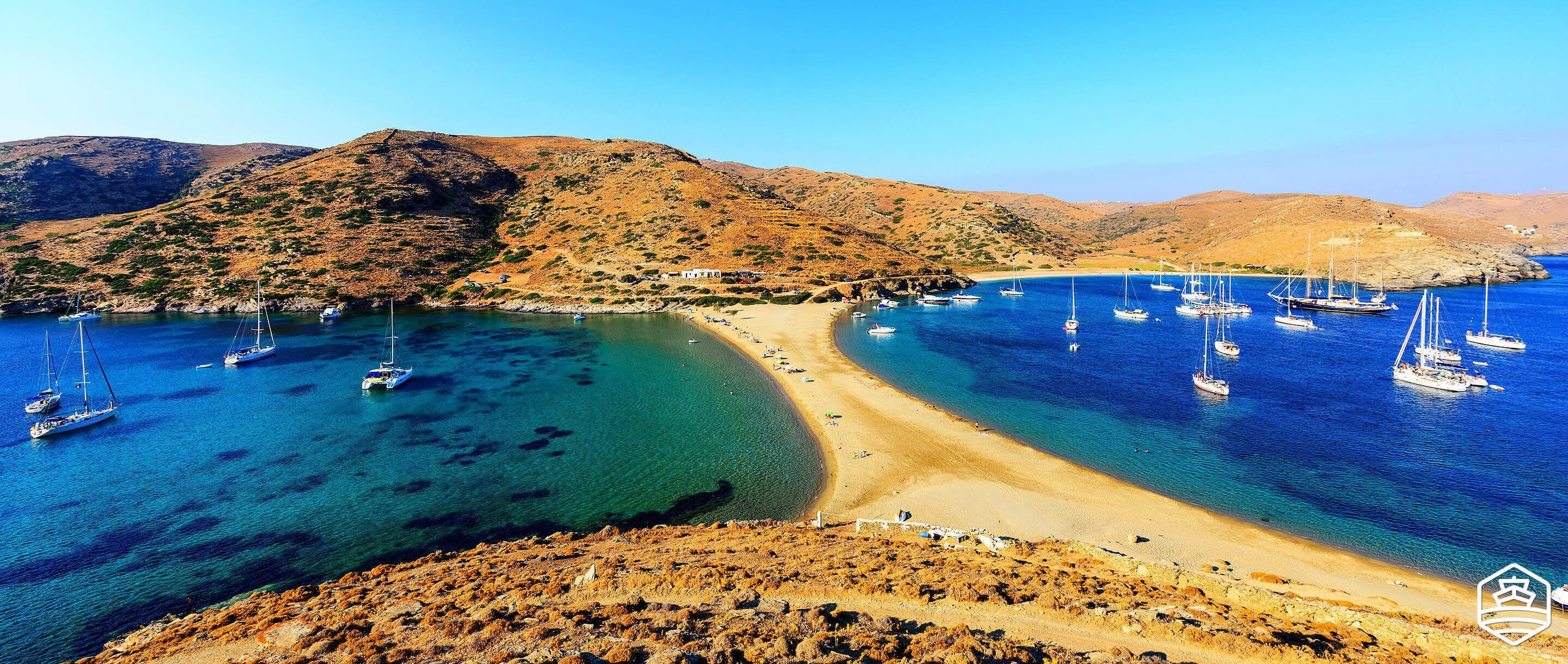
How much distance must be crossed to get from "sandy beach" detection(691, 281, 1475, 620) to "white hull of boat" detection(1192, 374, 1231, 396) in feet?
73.2

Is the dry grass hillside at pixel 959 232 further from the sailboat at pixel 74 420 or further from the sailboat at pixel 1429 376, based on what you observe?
the sailboat at pixel 74 420

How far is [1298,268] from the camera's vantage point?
433ft

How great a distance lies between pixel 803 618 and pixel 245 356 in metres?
73.6

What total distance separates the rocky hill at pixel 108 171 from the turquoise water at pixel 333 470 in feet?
391

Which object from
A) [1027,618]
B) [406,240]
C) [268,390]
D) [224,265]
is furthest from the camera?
[406,240]

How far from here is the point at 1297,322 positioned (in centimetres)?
7681

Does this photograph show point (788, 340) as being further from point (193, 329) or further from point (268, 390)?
point (193, 329)

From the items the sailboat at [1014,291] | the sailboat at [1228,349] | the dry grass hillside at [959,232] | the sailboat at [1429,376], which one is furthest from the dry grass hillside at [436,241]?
the sailboat at [1429,376]

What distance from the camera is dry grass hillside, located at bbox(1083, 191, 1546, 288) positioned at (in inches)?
4712

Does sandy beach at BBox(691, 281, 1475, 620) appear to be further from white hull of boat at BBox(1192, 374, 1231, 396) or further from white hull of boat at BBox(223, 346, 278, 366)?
white hull of boat at BBox(223, 346, 278, 366)

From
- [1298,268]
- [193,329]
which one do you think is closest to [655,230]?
[193,329]

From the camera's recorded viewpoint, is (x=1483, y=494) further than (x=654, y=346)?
No

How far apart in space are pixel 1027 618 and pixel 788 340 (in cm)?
5481

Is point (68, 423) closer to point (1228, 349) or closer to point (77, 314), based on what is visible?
point (77, 314)
